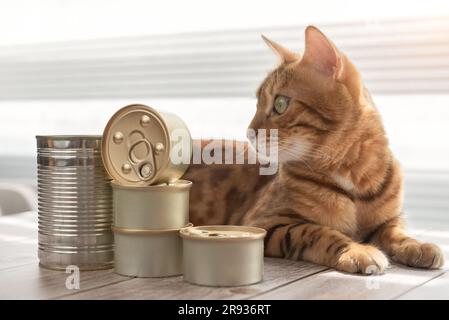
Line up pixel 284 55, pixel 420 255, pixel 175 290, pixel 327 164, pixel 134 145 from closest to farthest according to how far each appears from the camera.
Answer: pixel 175 290 → pixel 134 145 → pixel 420 255 → pixel 327 164 → pixel 284 55

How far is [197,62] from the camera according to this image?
134 inches

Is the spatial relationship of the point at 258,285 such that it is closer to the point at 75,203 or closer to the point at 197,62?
the point at 75,203

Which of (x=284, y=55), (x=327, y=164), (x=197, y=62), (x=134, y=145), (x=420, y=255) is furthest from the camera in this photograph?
(x=197, y=62)

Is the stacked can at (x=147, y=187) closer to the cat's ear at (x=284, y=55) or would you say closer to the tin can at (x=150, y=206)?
the tin can at (x=150, y=206)

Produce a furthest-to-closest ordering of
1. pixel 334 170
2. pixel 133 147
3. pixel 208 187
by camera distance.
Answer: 1. pixel 208 187
2. pixel 334 170
3. pixel 133 147

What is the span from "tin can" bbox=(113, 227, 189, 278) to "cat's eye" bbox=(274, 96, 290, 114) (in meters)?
0.51

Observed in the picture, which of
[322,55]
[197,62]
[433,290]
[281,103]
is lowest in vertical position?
[433,290]

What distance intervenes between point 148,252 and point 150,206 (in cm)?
10

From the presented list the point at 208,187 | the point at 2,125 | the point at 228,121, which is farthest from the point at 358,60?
the point at 2,125

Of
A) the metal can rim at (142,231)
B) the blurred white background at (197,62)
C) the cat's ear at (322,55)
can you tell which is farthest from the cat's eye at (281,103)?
the blurred white background at (197,62)

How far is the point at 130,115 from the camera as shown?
125cm

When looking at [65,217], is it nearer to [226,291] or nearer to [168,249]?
[168,249]

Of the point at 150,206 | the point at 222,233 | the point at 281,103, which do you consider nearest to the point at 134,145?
the point at 150,206

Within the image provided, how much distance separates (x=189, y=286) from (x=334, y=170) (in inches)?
20.8
